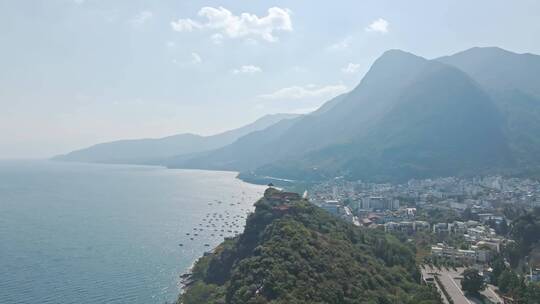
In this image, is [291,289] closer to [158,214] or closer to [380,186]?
[158,214]

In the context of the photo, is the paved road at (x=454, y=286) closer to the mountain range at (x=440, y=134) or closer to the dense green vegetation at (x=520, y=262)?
the dense green vegetation at (x=520, y=262)

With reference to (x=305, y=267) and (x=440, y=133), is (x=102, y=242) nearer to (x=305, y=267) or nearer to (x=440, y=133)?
(x=305, y=267)

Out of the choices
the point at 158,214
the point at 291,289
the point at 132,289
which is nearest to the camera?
the point at 291,289

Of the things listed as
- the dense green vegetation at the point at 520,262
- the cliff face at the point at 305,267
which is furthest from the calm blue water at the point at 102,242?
the dense green vegetation at the point at 520,262

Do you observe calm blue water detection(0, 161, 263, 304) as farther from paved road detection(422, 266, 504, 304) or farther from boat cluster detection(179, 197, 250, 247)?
paved road detection(422, 266, 504, 304)

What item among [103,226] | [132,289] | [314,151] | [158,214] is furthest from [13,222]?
[314,151]

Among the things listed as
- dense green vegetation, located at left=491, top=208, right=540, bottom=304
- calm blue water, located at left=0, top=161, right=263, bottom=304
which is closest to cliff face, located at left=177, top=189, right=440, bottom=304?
dense green vegetation, located at left=491, top=208, right=540, bottom=304
